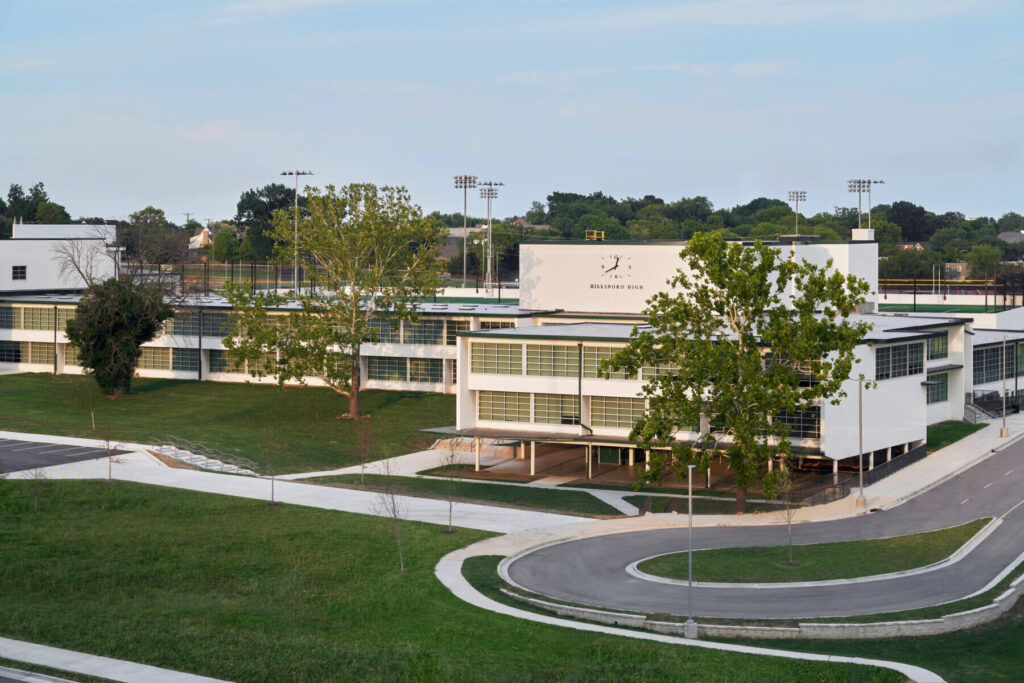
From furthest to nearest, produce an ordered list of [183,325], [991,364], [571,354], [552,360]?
[183,325]
[991,364]
[552,360]
[571,354]

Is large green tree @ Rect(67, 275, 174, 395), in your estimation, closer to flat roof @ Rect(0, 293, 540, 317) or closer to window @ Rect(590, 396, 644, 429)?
flat roof @ Rect(0, 293, 540, 317)

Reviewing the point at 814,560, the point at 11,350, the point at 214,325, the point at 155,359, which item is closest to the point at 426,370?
the point at 214,325

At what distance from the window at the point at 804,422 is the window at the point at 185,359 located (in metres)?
56.7

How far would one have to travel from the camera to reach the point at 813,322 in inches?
2163

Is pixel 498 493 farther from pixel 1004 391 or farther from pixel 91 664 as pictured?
pixel 1004 391

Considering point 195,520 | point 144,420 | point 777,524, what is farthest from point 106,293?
point 777,524

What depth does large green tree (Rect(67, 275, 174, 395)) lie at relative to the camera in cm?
8931

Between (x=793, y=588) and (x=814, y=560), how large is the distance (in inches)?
172

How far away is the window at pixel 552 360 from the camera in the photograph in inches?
2682

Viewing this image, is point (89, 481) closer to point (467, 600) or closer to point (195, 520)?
point (195, 520)

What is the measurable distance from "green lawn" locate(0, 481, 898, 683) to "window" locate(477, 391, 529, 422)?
16.3m

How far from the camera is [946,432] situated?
79.1 meters

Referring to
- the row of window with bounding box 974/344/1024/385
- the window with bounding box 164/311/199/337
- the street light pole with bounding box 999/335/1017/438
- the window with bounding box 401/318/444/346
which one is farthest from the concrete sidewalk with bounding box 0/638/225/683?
the row of window with bounding box 974/344/1024/385

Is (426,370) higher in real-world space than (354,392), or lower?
higher
